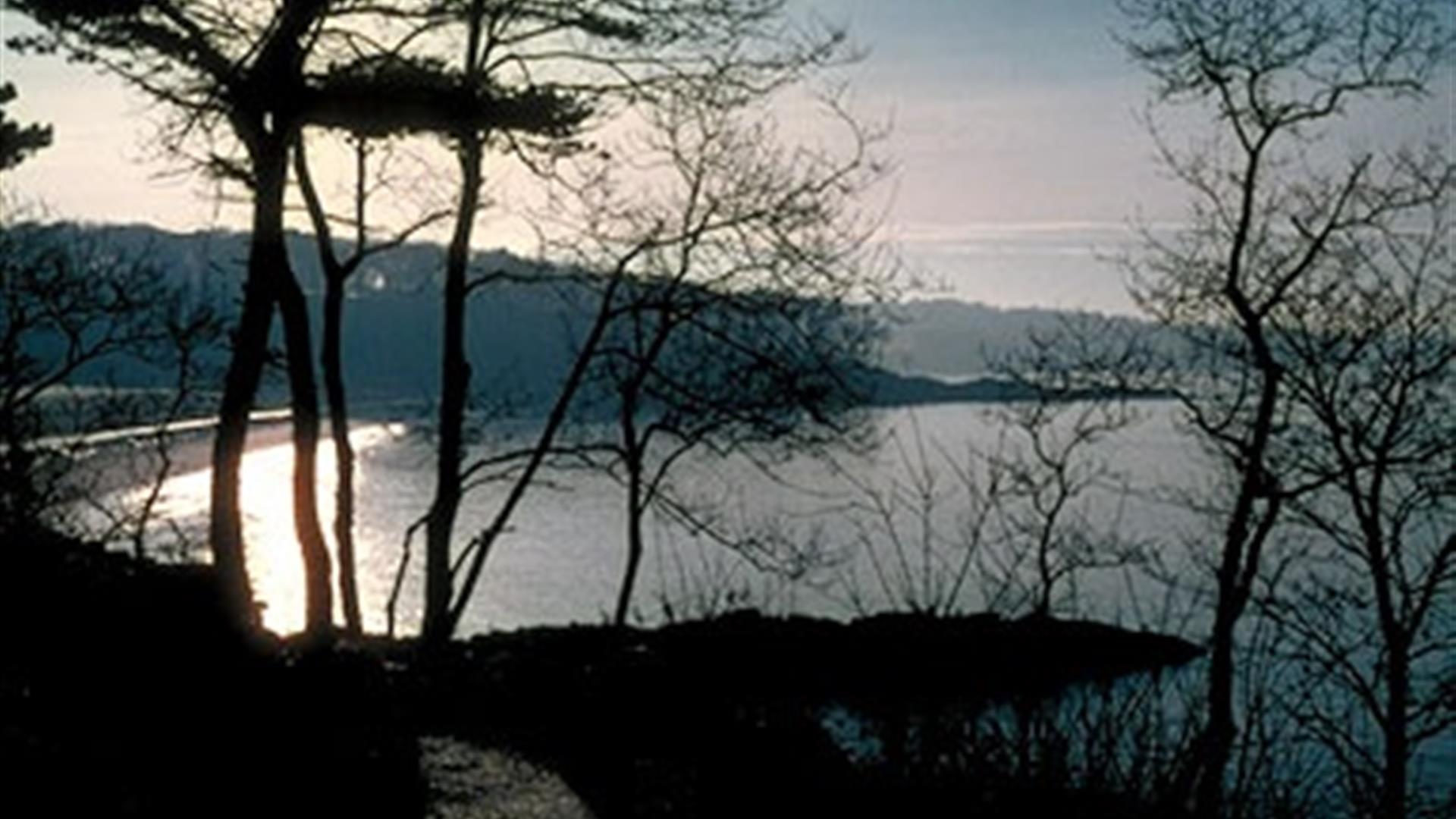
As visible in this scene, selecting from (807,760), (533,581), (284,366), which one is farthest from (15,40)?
(533,581)

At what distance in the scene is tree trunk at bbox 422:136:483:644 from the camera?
59.2ft

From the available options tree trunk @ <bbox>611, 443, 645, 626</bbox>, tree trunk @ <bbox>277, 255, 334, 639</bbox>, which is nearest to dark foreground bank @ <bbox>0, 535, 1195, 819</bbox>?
tree trunk @ <bbox>277, 255, 334, 639</bbox>

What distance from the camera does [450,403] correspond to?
18094 millimetres

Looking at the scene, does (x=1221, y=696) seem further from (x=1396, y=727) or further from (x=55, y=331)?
(x=55, y=331)

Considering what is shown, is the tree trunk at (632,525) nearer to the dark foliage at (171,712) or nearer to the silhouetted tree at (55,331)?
the silhouetted tree at (55,331)

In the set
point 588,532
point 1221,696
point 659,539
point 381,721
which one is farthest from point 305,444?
point 588,532

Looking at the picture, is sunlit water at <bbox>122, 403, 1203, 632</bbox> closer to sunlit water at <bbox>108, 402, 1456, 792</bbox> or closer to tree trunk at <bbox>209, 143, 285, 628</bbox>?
sunlit water at <bbox>108, 402, 1456, 792</bbox>

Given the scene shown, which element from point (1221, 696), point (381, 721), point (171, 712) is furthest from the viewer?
point (1221, 696)

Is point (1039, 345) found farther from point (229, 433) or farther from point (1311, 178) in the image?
point (229, 433)

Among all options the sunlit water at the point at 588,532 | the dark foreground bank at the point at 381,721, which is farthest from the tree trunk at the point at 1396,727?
the sunlit water at the point at 588,532

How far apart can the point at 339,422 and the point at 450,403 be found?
1422 millimetres

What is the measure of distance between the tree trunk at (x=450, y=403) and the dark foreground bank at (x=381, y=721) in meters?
3.45

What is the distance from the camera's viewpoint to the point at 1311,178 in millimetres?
20359

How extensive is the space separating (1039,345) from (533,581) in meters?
50.3
